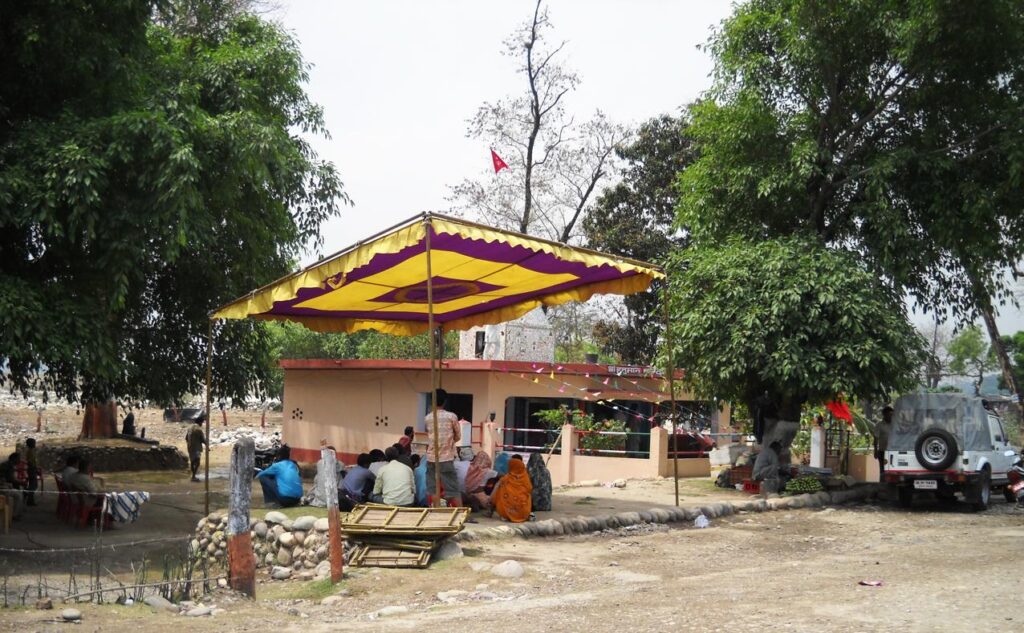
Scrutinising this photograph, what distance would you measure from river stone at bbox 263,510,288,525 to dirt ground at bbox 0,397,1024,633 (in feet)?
1.34

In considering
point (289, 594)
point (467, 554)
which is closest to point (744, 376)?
point (467, 554)

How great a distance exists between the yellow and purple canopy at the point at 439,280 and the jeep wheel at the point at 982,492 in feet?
24.3

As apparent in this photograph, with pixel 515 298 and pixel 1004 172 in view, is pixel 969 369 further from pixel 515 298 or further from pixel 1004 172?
pixel 515 298

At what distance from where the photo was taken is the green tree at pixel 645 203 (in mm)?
32219

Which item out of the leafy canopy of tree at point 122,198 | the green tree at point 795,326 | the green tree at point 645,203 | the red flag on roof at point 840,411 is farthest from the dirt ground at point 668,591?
the green tree at point 645,203

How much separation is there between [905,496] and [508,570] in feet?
33.5

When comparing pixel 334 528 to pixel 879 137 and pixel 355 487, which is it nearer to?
pixel 355 487

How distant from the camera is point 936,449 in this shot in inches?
645

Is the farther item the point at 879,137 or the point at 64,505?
the point at 879,137

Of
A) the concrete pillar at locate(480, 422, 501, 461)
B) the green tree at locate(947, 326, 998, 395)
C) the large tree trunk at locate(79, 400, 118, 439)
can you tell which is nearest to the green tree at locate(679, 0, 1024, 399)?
the concrete pillar at locate(480, 422, 501, 461)

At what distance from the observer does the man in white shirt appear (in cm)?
1160

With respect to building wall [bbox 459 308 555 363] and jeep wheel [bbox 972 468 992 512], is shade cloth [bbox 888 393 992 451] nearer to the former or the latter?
jeep wheel [bbox 972 468 992 512]

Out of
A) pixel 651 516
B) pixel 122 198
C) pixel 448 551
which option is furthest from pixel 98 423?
pixel 448 551

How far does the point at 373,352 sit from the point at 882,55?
3197 centimetres
